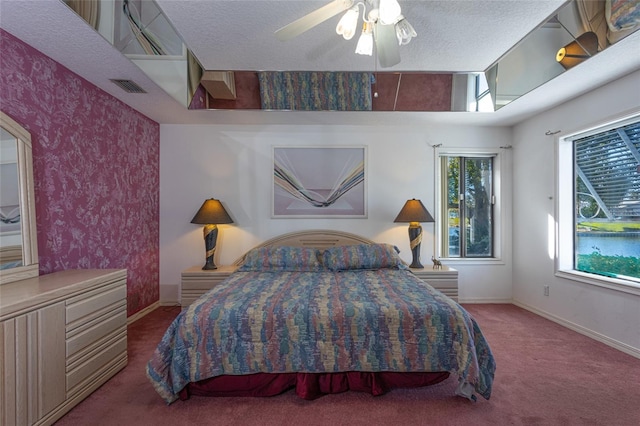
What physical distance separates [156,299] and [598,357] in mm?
4582

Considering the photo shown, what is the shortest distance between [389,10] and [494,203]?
11.2 feet

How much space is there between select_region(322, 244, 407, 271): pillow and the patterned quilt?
1154 millimetres

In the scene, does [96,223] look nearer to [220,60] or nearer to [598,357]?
[220,60]

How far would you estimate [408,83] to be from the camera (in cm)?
309

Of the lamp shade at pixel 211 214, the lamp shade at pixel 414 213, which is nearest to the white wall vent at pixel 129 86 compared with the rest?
the lamp shade at pixel 211 214

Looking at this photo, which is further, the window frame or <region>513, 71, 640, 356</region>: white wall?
the window frame

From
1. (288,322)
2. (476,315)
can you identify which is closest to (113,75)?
(288,322)

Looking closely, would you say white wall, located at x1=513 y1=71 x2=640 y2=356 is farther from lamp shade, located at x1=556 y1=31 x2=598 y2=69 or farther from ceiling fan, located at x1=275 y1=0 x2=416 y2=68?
ceiling fan, located at x1=275 y1=0 x2=416 y2=68

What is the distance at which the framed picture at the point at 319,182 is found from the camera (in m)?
3.72

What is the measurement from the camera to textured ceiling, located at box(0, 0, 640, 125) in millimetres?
1890

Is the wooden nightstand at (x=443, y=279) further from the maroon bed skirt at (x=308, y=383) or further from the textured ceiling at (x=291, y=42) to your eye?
the textured ceiling at (x=291, y=42)

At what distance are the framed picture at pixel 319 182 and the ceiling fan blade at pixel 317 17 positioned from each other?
2.14 metres

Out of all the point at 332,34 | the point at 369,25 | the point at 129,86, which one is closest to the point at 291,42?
the point at 332,34

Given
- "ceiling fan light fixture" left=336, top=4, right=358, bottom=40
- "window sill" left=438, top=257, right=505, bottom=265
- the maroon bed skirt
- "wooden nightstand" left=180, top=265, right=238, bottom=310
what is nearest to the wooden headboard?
"wooden nightstand" left=180, top=265, right=238, bottom=310
